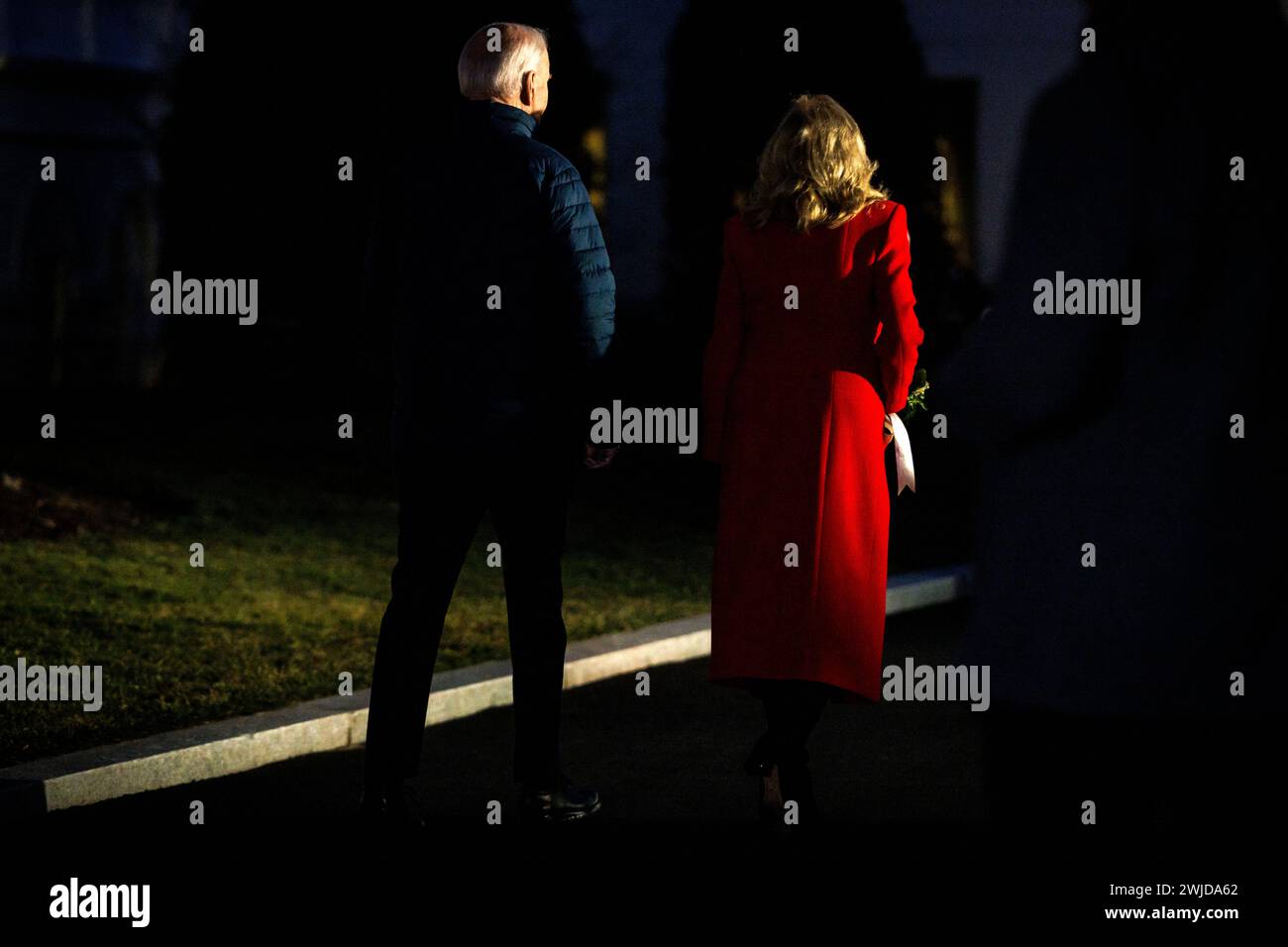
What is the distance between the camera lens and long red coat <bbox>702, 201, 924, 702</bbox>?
5.49m

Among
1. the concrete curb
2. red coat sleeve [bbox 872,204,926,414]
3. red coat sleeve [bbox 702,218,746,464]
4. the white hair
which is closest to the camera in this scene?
the white hair

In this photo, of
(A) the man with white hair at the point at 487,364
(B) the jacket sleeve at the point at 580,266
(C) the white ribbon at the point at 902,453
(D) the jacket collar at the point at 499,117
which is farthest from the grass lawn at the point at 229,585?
(C) the white ribbon at the point at 902,453

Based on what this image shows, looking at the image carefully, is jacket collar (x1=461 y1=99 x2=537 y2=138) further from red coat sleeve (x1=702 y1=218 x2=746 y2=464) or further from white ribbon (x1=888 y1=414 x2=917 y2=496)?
white ribbon (x1=888 y1=414 x2=917 y2=496)

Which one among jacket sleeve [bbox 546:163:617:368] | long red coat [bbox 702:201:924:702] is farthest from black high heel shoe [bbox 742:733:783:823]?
jacket sleeve [bbox 546:163:617:368]

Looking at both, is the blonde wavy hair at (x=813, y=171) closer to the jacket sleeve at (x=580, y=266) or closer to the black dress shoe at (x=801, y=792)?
the jacket sleeve at (x=580, y=266)

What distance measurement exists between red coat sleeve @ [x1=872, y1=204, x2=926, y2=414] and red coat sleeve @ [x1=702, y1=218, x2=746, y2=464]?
1.28 ft

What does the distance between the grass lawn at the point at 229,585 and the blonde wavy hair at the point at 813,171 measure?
9.75ft

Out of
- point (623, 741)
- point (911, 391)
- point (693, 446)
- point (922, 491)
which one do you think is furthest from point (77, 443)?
point (911, 391)

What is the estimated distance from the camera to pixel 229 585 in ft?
33.8

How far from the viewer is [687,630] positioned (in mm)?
9766

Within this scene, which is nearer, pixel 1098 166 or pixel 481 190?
pixel 1098 166

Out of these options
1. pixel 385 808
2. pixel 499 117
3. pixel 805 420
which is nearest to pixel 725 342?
pixel 805 420
